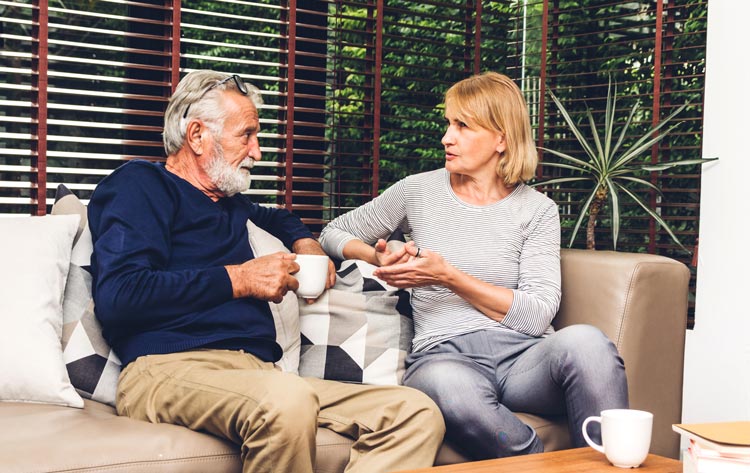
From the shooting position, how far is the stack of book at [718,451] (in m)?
1.38

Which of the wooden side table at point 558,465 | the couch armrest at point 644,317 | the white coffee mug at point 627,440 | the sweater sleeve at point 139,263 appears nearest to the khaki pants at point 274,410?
the sweater sleeve at point 139,263

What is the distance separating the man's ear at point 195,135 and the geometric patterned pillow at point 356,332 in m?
0.54

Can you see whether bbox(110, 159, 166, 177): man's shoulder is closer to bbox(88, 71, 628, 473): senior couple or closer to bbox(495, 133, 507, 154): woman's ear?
bbox(88, 71, 628, 473): senior couple

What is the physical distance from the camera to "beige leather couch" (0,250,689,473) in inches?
67.7

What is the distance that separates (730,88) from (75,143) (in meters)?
2.44

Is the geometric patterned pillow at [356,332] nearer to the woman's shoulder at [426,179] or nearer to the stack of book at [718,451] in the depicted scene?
the woman's shoulder at [426,179]

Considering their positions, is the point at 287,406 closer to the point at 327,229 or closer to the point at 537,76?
the point at 327,229

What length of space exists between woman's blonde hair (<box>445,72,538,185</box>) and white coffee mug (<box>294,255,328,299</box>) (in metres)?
0.69

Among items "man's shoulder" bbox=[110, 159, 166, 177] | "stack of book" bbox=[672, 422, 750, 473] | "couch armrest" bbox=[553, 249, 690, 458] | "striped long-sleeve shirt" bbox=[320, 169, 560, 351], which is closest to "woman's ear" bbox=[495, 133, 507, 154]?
"striped long-sleeve shirt" bbox=[320, 169, 560, 351]

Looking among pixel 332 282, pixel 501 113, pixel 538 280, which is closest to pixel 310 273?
pixel 332 282

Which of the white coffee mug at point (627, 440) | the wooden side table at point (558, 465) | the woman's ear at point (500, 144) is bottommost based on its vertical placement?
the wooden side table at point (558, 465)

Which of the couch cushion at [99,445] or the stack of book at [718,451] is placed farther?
the couch cushion at [99,445]

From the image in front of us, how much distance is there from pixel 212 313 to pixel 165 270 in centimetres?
16

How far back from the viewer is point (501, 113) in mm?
2551
